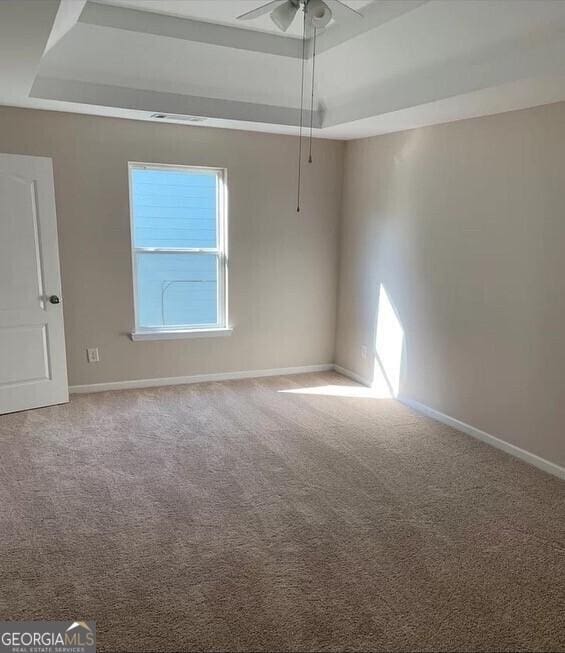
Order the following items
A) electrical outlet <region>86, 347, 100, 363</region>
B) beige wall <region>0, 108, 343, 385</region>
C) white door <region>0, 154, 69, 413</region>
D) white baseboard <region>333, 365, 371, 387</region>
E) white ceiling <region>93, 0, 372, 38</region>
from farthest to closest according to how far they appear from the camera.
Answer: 1. white baseboard <region>333, 365, 371, 387</region>
2. electrical outlet <region>86, 347, 100, 363</region>
3. beige wall <region>0, 108, 343, 385</region>
4. white door <region>0, 154, 69, 413</region>
5. white ceiling <region>93, 0, 372, 38</region>

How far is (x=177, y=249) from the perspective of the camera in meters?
4.91

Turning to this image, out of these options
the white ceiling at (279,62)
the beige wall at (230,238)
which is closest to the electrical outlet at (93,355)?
the beige wall at (230,238)

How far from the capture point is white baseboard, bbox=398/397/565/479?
3.42m

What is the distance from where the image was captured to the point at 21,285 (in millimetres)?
4172

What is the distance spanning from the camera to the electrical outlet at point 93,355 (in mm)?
4738

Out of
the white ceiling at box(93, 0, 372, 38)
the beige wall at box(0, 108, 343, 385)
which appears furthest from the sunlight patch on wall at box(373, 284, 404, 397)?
the white ceiling at box(93, 0, 372, 38)

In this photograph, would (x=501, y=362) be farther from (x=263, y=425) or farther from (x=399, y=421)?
(x=263, y=425)

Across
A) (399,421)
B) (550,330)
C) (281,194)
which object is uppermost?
(281,194)

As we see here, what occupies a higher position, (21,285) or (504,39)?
(504,39)

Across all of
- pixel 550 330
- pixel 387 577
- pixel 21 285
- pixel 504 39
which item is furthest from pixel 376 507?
pixel 21 285

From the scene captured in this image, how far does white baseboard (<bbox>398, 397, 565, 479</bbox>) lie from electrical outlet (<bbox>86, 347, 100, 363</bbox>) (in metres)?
2.77

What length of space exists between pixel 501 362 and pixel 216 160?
3.02m

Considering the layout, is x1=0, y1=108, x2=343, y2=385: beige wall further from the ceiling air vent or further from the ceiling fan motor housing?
the ceiling fan motor housing
